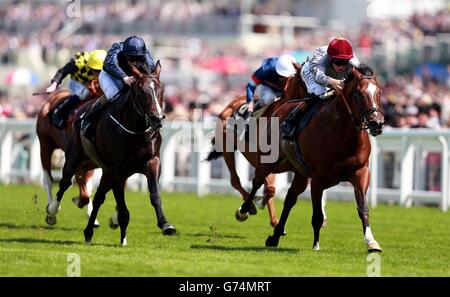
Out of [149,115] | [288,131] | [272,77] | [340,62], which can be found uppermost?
[340,62]

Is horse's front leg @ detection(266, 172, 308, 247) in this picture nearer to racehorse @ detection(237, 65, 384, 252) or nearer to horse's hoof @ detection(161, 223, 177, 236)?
racehorse @ detection(237, 65, 384, 252)

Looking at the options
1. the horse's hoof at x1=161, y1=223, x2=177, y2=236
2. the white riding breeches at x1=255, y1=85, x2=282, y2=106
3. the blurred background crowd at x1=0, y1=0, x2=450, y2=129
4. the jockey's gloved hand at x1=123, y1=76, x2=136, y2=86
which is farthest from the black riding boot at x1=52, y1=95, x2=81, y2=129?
the blurred background crowd at x1=0, y1=0, x2=450, y2=129

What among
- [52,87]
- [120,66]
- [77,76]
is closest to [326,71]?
[120,66]

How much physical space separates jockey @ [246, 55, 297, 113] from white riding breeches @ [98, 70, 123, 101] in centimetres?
230

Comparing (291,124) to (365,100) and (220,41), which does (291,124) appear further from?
(220,41)

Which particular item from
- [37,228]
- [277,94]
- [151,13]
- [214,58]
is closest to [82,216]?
[37,228]

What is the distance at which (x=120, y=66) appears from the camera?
11.1 m

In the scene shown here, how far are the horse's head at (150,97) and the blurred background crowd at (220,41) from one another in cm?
897

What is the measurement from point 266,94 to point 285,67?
14.5 inches

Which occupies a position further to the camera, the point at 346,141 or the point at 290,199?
the point at 290,199

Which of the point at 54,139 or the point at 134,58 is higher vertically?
the point at 134,58

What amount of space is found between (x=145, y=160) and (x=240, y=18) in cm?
2910

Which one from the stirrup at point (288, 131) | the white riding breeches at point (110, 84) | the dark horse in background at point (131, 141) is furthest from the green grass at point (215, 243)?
the white riding breeches at point (110, 84)

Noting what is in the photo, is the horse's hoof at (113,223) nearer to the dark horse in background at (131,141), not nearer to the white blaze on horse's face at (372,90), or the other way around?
the dark horse in background at (131,141)
